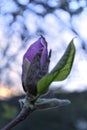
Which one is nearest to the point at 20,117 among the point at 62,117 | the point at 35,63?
the point at 35,63

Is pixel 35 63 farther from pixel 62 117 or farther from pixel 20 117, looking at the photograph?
pixel 62 117

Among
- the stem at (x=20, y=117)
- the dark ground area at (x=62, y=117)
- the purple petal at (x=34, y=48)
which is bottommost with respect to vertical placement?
the dark ground area at (x=62, y=117)

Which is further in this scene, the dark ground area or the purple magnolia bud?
the dark ground area

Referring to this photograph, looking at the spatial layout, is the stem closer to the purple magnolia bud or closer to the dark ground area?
the purple magnolia bud

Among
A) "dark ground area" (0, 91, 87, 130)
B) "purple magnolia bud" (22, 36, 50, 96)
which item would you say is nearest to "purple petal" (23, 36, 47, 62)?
"purple magnolia bud" (22, 36, 50, 96)

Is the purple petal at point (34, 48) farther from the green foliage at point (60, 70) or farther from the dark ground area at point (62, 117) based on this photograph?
the dark ground area at point (62, 117)

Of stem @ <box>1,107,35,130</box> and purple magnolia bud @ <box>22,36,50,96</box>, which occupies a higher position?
purple magnolia bud @ <box>22,36,50,96</box>

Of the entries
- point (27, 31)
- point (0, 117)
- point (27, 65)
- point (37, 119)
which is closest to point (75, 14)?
point (27, 31)

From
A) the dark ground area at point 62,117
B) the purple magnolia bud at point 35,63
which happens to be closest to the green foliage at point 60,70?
the purple magnolia bud at point 35,63
